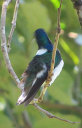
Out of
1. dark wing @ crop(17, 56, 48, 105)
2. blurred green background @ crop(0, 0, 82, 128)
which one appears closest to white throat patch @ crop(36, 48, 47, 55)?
dark wing @ crop(17, 56, 48, 105)

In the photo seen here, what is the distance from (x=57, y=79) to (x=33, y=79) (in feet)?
4.29

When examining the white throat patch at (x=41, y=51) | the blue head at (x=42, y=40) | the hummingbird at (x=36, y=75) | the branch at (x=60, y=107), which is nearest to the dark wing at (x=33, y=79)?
the hummingbird at (x=36, y=75)

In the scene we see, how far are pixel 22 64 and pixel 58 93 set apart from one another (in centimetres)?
39

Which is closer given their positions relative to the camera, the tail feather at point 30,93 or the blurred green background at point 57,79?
the tail feather at point 30,93

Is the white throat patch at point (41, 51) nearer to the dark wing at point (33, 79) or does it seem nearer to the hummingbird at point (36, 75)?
the hummingbird at point (36, 75)

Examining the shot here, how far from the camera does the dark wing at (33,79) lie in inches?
107

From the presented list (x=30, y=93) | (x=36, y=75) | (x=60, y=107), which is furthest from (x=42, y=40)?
(x=60, y=107)

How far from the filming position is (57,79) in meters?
4.17

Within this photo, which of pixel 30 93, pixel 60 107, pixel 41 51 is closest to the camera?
pixel 30 93

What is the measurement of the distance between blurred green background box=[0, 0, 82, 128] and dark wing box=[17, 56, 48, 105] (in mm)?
845

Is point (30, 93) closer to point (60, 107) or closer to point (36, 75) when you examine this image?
point (36, 75)

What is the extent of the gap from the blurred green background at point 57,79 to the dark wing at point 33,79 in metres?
0.85

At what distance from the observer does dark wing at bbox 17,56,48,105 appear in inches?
107

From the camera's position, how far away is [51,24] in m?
4.57
